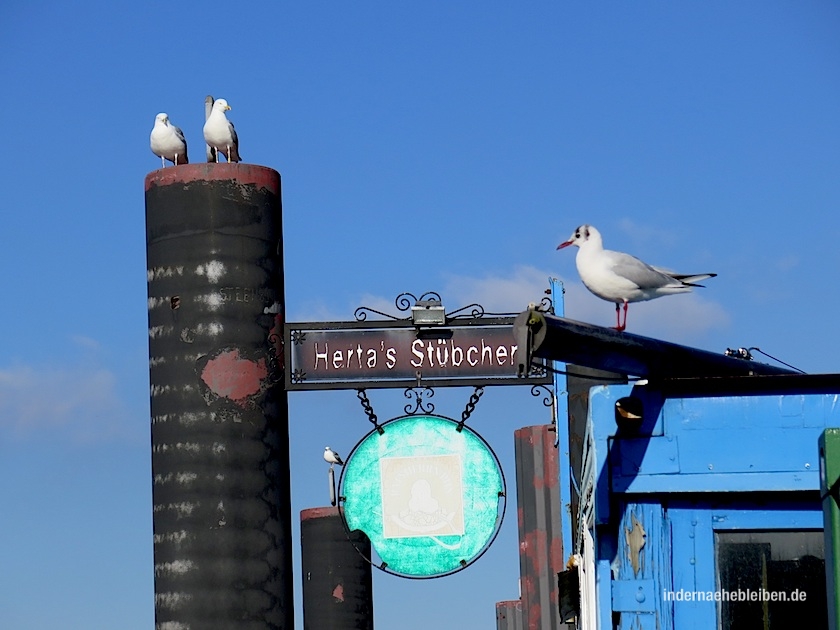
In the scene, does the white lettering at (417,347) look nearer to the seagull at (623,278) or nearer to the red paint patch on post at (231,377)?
the red paint patch on post at (231,377)

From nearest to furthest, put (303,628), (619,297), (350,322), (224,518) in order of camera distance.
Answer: (619,297)
(224,518)
(350,322)
(303,628)

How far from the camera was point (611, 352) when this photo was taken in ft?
25.8

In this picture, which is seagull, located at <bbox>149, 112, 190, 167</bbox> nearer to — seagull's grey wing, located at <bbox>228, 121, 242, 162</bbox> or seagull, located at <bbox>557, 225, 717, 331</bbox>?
seagull's grey wing, located at <bbox>228, 121, 242, 162</bbox>

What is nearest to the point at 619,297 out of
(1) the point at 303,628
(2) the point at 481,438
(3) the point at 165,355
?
(2) the point at 481,438

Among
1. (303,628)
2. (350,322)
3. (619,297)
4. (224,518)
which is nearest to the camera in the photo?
(619,297)

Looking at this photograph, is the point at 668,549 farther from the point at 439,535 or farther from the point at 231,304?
the point at 231,304

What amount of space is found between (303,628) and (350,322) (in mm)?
10258

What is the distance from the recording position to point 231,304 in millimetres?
11461

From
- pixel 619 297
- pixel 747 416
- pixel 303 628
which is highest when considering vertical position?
pixel 619 297

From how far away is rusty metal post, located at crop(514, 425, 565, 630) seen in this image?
1991cm

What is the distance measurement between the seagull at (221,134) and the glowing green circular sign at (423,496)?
2364 millimetres

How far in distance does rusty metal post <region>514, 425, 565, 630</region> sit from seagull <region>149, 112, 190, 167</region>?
876 centimetres

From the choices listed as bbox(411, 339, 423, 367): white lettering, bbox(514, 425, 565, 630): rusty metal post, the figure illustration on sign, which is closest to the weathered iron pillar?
the figure illustration on sign

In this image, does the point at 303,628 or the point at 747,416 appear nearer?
the point at 747,416
